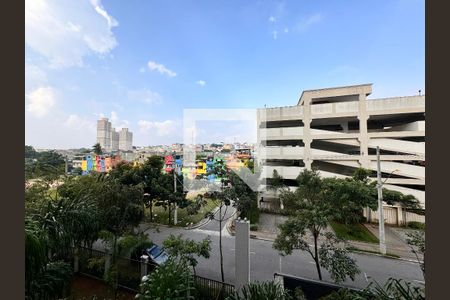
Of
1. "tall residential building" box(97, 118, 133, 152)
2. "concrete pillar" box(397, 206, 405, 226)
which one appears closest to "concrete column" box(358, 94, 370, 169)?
"concrete pillar" box(397, 206, 405, 226)

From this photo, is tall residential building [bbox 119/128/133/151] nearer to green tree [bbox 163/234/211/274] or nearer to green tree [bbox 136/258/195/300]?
green tree [bbox 163/234/211/274]

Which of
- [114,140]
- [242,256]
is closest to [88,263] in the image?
[242,256]

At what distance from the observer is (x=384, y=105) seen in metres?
9.60

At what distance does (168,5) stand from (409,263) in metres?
8.71

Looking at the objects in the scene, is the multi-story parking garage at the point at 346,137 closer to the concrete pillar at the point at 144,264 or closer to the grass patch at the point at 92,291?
the concrete pillar at the point at 144,264

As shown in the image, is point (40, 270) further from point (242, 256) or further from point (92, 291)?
point (242, 256)

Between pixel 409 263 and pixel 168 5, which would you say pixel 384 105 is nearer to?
pixel 409 263

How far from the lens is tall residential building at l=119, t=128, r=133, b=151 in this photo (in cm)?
2903

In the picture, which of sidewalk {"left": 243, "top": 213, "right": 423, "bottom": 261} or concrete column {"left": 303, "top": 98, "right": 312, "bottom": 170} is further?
concrete column {"left": 303, "top": 98, "right": 312, "bottom": 170}

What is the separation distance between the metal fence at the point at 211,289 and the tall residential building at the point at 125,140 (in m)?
28.4

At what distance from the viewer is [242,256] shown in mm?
3543

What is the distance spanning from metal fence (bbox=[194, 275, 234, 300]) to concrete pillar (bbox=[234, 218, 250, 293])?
0.99 ft

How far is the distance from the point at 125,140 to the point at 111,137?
266 centimetres

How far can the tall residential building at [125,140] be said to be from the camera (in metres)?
29.0
